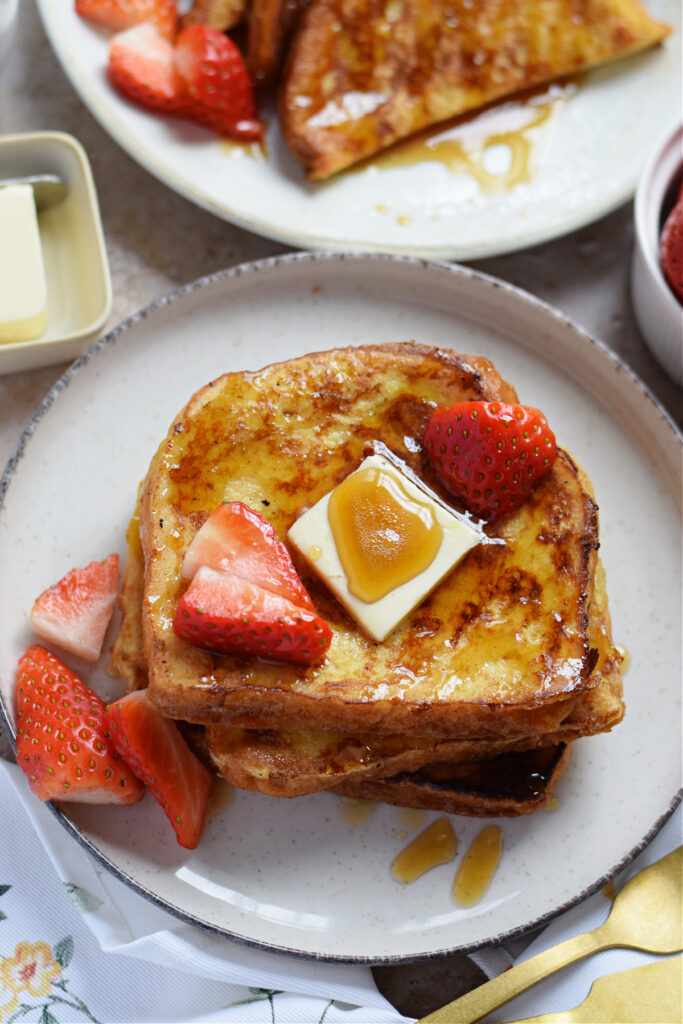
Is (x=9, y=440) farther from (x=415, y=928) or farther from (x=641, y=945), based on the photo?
(x=641, y=945)

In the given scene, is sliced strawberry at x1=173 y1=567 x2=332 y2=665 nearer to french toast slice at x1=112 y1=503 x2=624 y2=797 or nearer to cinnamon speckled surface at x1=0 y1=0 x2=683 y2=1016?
french toast slice at x1=112 y1=503 x2=624 y2=797

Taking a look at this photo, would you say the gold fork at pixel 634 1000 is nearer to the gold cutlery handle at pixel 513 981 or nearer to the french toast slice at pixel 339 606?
the gold cutlery handle at pixel 513 981

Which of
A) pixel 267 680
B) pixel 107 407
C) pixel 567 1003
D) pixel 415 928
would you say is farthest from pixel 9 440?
pixel 567 1003

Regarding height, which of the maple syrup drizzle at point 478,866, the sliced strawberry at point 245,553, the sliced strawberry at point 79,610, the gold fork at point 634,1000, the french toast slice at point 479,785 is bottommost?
the gold fork at point 634,1000

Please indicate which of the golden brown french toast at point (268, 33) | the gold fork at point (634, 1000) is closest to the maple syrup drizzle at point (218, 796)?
the gold fork at point (634, 1000)

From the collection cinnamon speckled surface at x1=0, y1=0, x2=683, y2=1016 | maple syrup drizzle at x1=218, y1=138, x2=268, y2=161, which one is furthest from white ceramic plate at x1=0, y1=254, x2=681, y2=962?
maple syrup drizzle at x1=218, y1=138, x2=268, y2=161

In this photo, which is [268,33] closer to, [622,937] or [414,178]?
[414,178]
